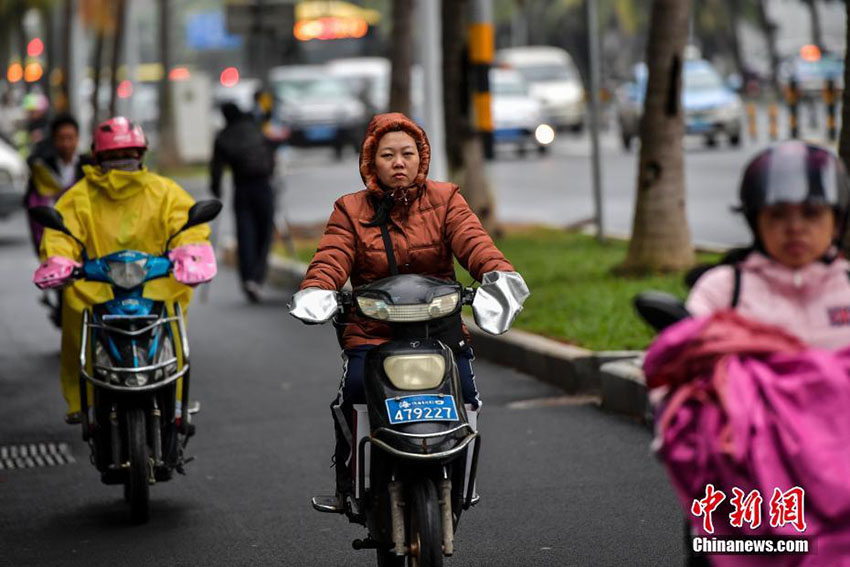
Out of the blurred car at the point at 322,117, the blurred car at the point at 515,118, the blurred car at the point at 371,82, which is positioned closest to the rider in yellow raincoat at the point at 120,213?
the blurred car at the point at 515,118

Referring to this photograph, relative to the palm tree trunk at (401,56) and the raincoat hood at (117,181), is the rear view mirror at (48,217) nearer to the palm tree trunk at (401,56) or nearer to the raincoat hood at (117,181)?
the raincoat hood at (117,181)

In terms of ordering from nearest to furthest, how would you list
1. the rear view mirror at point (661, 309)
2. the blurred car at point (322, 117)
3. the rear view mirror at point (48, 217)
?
the rear view mirror at point (661, 309) → the rear view mirror at point (48, 217) → the blurred car at point (322, 117)

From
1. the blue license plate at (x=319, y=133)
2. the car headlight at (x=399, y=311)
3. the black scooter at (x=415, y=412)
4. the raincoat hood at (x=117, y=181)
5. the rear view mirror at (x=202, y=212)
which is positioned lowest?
the blue license plate at (x=319, y=133)

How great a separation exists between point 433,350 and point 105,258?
7.79 feet

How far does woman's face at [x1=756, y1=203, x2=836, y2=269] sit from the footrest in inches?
85.4

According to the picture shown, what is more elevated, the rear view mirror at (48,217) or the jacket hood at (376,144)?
the jacket hood at (376,144)

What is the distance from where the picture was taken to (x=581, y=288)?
1359cm

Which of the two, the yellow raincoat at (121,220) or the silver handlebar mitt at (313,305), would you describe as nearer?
the silver handlebar mitt at (313,305)

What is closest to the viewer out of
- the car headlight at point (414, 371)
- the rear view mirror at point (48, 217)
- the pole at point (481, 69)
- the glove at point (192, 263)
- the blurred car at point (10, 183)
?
the car headlight at point (414, 371)

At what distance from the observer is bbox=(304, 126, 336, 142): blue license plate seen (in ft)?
139

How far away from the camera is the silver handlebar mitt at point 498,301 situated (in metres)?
5.42

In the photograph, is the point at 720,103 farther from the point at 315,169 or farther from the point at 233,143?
the point at 233,143

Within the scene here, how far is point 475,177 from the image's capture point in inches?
728

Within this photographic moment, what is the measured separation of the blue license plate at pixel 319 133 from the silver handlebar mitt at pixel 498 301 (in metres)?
37.1
